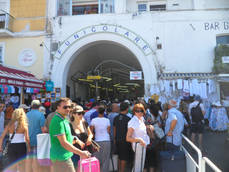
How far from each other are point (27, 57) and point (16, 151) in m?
8.73

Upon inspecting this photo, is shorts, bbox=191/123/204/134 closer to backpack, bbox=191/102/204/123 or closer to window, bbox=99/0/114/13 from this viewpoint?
backpack, bbox=191/102/204/123

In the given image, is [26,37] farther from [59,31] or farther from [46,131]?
[46,131]

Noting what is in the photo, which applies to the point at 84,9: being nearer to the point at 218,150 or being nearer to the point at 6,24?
the point at 6,24

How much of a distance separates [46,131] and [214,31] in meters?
10.5

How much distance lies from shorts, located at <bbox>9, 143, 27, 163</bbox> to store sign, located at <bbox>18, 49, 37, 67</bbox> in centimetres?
836

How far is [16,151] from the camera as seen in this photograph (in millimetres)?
4090

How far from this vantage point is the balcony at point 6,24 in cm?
1115

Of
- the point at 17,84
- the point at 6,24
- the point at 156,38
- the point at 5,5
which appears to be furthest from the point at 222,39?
the point at 5,5

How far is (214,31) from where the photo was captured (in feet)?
34.9

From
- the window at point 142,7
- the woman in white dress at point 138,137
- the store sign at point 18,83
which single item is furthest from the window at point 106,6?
the woman in white dress at point 138,137

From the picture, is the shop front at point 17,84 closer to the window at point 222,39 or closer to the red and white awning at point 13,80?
the red and white awning at point 13,80

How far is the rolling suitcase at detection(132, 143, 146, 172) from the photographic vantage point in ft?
12.6

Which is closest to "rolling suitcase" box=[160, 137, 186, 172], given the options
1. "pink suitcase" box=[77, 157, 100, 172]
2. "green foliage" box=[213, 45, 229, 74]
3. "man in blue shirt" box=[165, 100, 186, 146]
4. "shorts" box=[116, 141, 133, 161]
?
"man in blue shirt" box=[165, 100, 186, 146]

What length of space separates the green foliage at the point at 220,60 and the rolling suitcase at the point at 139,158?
8.13 meters
